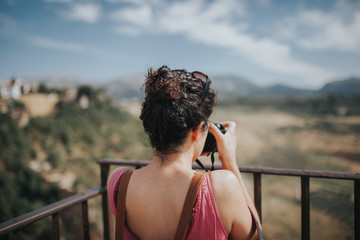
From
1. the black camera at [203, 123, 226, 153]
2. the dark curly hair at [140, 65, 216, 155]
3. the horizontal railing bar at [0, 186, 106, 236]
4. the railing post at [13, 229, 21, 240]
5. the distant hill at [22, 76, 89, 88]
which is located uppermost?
the distant hill at [22, 76, 89, 88]

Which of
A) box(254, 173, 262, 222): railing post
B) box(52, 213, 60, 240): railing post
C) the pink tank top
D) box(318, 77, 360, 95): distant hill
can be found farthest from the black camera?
box(318, 77, 360, 95): distant hill

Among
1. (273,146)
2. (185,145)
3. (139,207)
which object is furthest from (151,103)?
(273,146)

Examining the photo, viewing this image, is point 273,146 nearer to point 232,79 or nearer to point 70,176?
point 70,176

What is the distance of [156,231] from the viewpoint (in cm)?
100

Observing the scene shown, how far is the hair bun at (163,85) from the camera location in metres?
0.93

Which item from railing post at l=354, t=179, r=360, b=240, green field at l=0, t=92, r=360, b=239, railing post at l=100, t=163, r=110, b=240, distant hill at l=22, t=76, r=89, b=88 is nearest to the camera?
railing post at l=354, t=179, r=360, b=240

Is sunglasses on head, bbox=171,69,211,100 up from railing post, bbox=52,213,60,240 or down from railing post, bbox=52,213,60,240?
up

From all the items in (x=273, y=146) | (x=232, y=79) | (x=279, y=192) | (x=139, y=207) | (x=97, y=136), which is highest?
(x=232, y=79)

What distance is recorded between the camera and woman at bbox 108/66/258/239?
914 mm

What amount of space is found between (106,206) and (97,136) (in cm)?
3054

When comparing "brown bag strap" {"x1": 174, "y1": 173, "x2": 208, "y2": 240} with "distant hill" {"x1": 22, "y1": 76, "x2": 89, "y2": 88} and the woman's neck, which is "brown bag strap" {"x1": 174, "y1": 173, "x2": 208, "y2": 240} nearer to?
the woman's neck

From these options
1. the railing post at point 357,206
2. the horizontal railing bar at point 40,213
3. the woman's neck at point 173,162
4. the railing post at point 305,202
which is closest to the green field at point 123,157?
the woman's neck at point 173,162

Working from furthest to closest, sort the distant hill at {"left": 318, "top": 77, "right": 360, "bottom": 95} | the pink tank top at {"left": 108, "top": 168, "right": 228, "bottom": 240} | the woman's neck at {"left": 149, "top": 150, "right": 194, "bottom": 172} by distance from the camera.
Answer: the distant hill at {"left": 318, "top": 77, "right": 360, "bottom": 95}
the woman's neck at {"left": 149, "top": 150, "right": 194, "bottom": 172}
the pink tank top at {"left": 108, "top": 168, "right": 228, "bottom": 240}

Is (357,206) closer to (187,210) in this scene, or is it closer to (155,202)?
(187,210)
